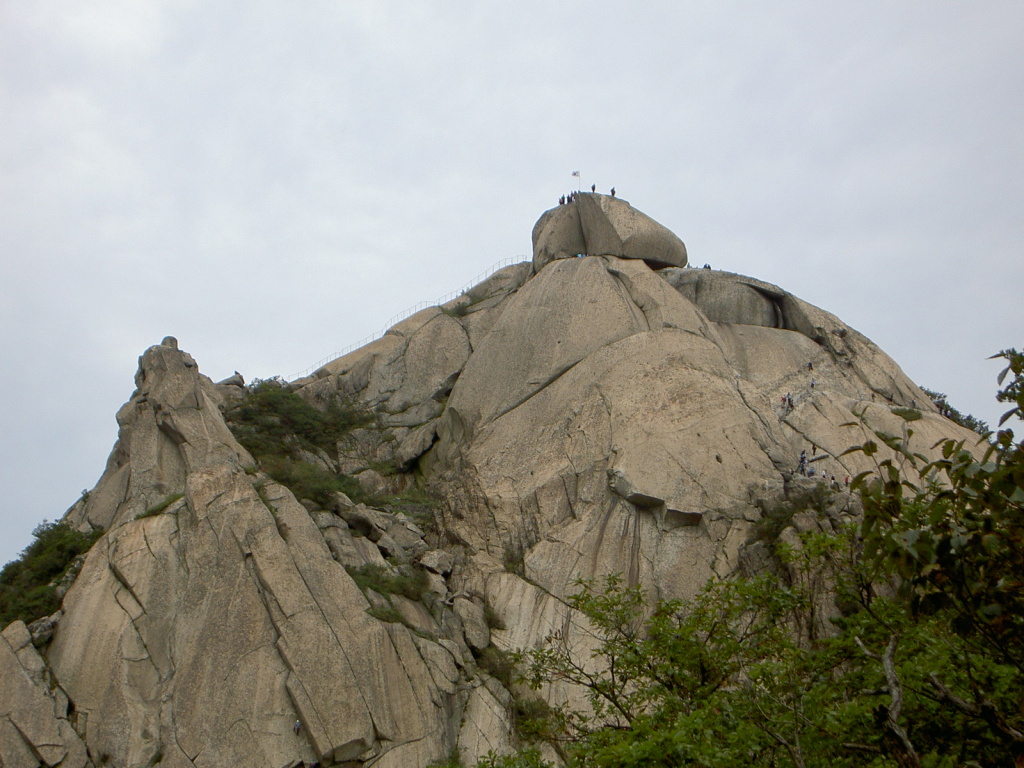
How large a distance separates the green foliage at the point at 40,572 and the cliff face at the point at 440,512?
3.27 feet

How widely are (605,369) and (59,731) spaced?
22.1 m

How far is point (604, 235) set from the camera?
4706cm

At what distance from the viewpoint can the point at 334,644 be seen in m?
28.6

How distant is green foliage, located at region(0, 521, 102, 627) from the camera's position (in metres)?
30.6

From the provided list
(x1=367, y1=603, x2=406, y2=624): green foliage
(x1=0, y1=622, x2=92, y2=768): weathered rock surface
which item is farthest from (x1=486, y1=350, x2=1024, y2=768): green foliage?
(x1=0, y1=622, x2=92, y2=768): weathered rock surface

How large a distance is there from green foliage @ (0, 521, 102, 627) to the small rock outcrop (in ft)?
78.1

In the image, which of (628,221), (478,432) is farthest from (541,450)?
(628,221)

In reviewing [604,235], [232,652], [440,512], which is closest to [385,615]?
[232,652]

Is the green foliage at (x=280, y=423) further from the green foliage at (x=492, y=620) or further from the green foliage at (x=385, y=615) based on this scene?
the green foliage at (x=492, y=620)

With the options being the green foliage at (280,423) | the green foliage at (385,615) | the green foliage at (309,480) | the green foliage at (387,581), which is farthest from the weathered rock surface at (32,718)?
the green foliage at (280,423)

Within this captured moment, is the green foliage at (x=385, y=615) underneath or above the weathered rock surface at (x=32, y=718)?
underneath

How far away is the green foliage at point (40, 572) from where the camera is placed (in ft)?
100

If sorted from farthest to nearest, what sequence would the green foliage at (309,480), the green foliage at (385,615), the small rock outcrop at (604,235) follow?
the small rock outcrop at (604,235) < the green foliage at (309,480) < the green foliage at (385,615)

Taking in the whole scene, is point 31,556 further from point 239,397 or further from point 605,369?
point 605,369
